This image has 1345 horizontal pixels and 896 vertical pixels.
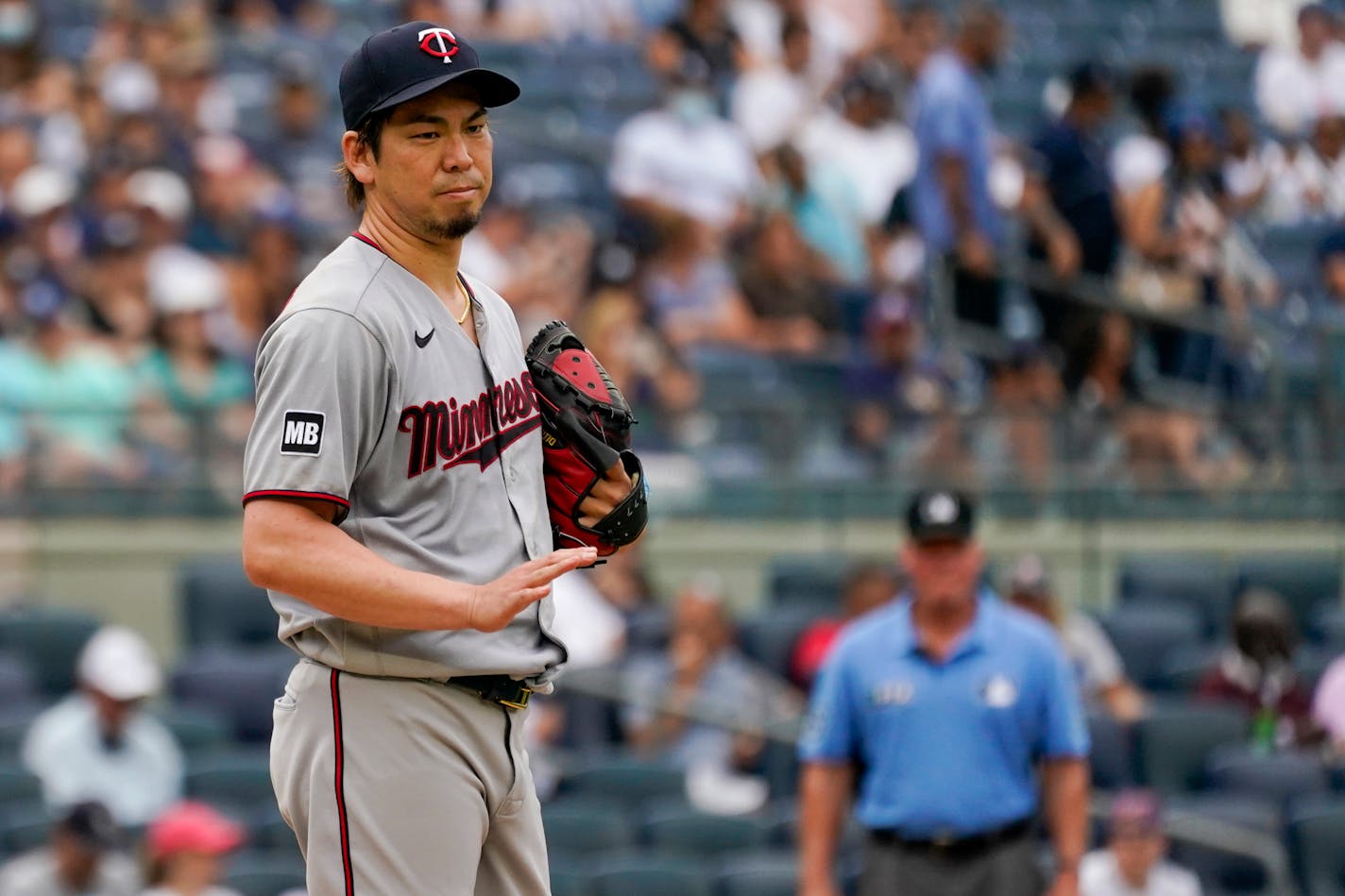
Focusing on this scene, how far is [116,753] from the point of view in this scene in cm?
798

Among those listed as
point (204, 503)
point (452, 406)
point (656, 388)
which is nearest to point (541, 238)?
point (656, 388)

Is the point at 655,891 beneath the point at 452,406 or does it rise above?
beneath

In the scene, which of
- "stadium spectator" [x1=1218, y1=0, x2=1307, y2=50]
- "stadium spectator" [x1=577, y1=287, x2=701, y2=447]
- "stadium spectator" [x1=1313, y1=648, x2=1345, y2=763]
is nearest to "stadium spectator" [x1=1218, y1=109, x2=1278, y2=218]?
"stadium spectator" [x1=1218, y1=0, x2=1307, y2=50]

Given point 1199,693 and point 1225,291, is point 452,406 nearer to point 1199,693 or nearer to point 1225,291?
point 1199,693

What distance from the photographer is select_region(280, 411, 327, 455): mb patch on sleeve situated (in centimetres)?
285

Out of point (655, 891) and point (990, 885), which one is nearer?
point (990, 885)

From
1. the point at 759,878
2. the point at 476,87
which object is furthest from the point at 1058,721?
the point at 476,87

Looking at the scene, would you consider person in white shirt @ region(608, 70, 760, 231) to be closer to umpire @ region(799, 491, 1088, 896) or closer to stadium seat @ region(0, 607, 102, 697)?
stadium seat @ region(0, 607, 102, 697)

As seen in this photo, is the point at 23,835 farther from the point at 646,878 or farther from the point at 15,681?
the point at 646,878

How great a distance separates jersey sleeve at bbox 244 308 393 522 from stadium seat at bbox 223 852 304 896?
4.34 m

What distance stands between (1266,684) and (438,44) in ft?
21.4

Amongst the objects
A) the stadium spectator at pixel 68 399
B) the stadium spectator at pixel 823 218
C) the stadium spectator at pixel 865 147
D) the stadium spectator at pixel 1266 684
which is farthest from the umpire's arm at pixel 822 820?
the stadium spectator at pixel 865 147

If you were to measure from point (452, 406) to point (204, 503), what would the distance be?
6.74 metres

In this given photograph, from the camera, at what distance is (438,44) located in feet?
9.77
